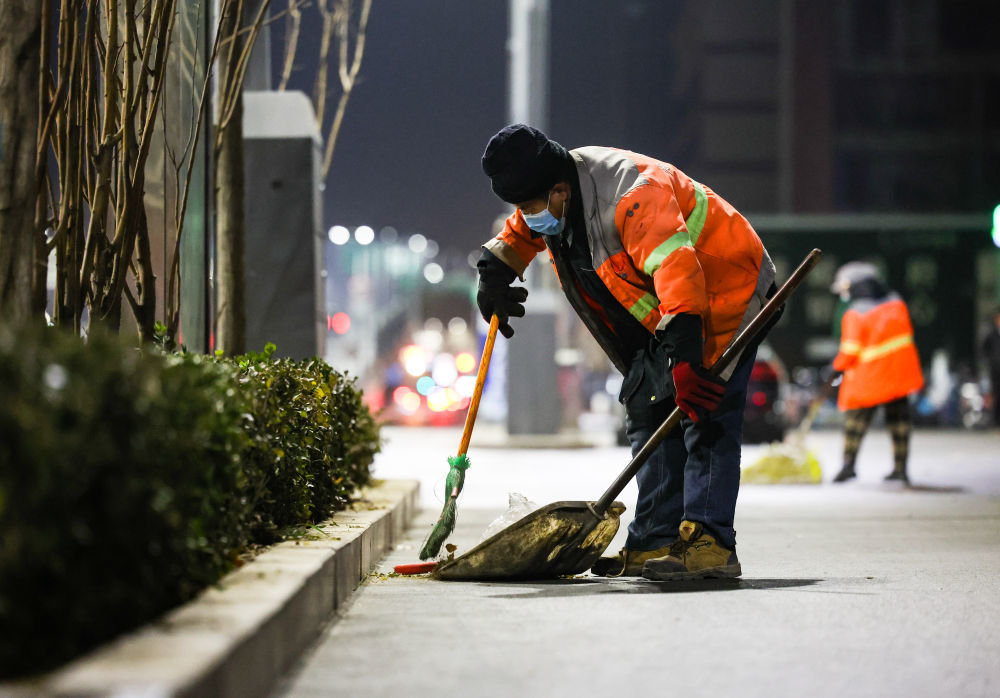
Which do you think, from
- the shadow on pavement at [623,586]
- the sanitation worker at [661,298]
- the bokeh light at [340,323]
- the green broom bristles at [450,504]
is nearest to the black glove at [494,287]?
the sanitation worker at [661,298]

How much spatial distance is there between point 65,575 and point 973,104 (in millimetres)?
68625

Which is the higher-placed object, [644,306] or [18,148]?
[18,148]

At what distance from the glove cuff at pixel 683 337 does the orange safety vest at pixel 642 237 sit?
0.41ft

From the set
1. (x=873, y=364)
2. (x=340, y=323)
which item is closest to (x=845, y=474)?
(x=873, y=364)

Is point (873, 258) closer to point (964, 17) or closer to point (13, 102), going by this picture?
point (13, 102)

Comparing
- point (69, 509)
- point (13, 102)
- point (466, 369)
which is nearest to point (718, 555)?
point (13, 102)

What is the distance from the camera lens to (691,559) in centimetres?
577

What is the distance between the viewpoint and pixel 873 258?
32.4 metres

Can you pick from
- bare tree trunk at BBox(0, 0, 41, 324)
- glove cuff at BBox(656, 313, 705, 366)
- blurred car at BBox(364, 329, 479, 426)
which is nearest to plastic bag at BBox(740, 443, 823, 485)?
glove cuff at BBox(656, 313, 705, 366)

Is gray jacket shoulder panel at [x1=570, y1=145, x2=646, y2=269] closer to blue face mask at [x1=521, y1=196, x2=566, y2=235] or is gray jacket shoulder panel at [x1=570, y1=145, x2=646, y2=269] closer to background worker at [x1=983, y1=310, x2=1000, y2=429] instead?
blue face mask at [x1=521, y1=196, x2=566, y2=235]

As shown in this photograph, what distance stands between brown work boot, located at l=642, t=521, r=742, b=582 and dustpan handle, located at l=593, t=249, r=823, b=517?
279 mm

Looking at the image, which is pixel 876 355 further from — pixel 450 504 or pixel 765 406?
pixel 450 504

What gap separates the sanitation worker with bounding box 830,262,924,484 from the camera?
1234 centimetres

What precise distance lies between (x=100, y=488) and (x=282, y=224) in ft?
25.9
